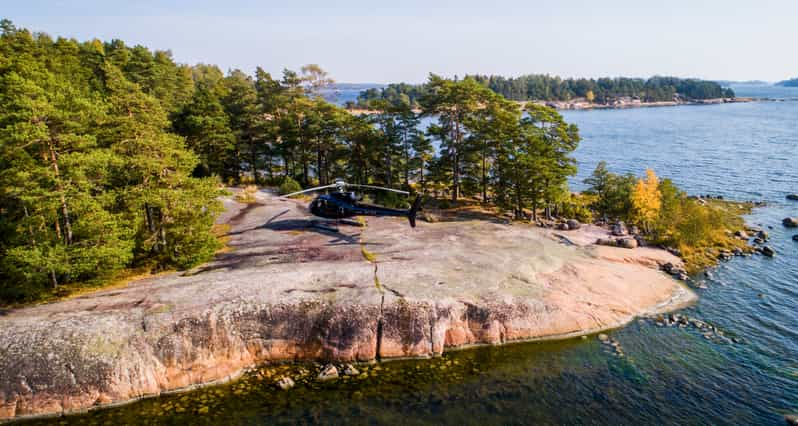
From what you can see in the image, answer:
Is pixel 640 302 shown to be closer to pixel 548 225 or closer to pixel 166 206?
pixel 548 225

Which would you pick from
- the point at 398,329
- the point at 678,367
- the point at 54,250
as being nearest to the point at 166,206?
the point at 54,250

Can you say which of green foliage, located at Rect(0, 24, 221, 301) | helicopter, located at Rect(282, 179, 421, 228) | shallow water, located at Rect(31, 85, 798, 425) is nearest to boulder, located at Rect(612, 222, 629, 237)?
shallow water, located at Rect(31, 85, 798, 425)

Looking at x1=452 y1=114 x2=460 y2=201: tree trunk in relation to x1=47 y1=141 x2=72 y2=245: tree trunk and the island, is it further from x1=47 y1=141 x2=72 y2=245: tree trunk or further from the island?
x1=47 y1=141 x2=72 y2=245: tree trunk

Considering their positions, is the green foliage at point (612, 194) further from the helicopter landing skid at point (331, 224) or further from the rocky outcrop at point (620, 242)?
the helicopter landing skid at point (331, 224)

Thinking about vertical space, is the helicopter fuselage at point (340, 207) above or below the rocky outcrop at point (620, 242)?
above

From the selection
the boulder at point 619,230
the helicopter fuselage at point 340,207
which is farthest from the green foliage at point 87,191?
the boulder at point 619,230

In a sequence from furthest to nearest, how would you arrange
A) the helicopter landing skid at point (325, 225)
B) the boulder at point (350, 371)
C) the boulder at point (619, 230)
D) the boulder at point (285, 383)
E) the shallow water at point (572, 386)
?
the boulder at point (619, 230) → the helicopter landing skid at point (325, 225) → the boulder at point (350, 371) → the boulder at point (285, 383) → the shallow water at point (572, 386)

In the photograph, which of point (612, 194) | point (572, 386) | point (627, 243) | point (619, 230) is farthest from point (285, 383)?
point (612, 194)

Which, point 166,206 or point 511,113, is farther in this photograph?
point 511,113
